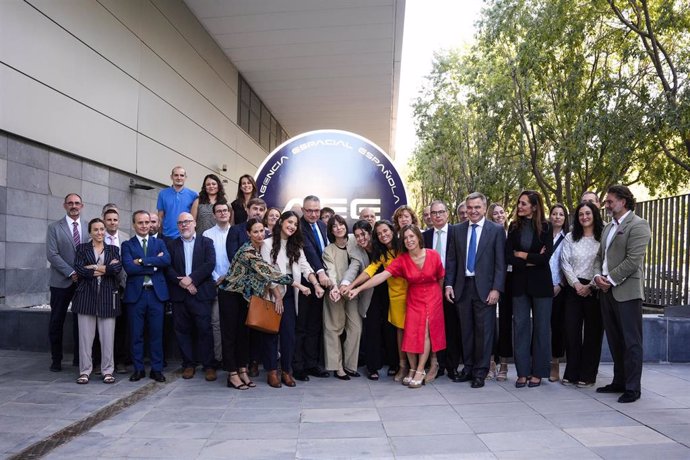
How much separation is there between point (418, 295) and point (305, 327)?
1311 millimetres

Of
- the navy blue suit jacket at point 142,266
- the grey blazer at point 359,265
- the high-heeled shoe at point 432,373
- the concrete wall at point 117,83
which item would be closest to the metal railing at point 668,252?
the high-heeled shoe at point 432,373

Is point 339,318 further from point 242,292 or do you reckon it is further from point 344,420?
Answer: point 344,420

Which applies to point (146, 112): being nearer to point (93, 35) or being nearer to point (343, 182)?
point (93, 35)

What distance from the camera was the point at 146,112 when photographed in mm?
11633

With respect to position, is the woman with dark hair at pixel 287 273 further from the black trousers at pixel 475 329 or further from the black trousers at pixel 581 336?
the black trousers at pixel 581 336

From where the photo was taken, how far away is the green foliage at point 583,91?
11.9 m

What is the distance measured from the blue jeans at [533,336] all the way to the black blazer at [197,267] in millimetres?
3238

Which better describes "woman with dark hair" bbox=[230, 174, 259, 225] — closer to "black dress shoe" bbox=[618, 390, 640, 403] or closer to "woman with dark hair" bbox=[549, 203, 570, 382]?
"woman with dark hair" bbox=[549, 203, 570, 382]

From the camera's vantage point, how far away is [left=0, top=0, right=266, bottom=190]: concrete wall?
791 cm

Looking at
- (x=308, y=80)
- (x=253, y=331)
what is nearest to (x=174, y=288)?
(x=253, y=331)

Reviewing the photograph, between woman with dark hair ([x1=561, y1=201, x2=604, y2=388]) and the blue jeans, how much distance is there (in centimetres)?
26

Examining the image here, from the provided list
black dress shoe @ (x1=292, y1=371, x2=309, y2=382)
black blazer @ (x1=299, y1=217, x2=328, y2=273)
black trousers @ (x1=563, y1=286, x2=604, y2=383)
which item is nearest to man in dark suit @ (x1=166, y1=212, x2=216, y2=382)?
black dress shoe @ (x1=292, y1=371, x2=309, y2=382)

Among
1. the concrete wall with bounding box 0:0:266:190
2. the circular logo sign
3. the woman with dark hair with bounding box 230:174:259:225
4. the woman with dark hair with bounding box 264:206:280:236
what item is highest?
the concrete wall with bounding box 0:0:266:190

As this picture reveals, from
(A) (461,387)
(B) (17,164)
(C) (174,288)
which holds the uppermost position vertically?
(B) (17,164)
